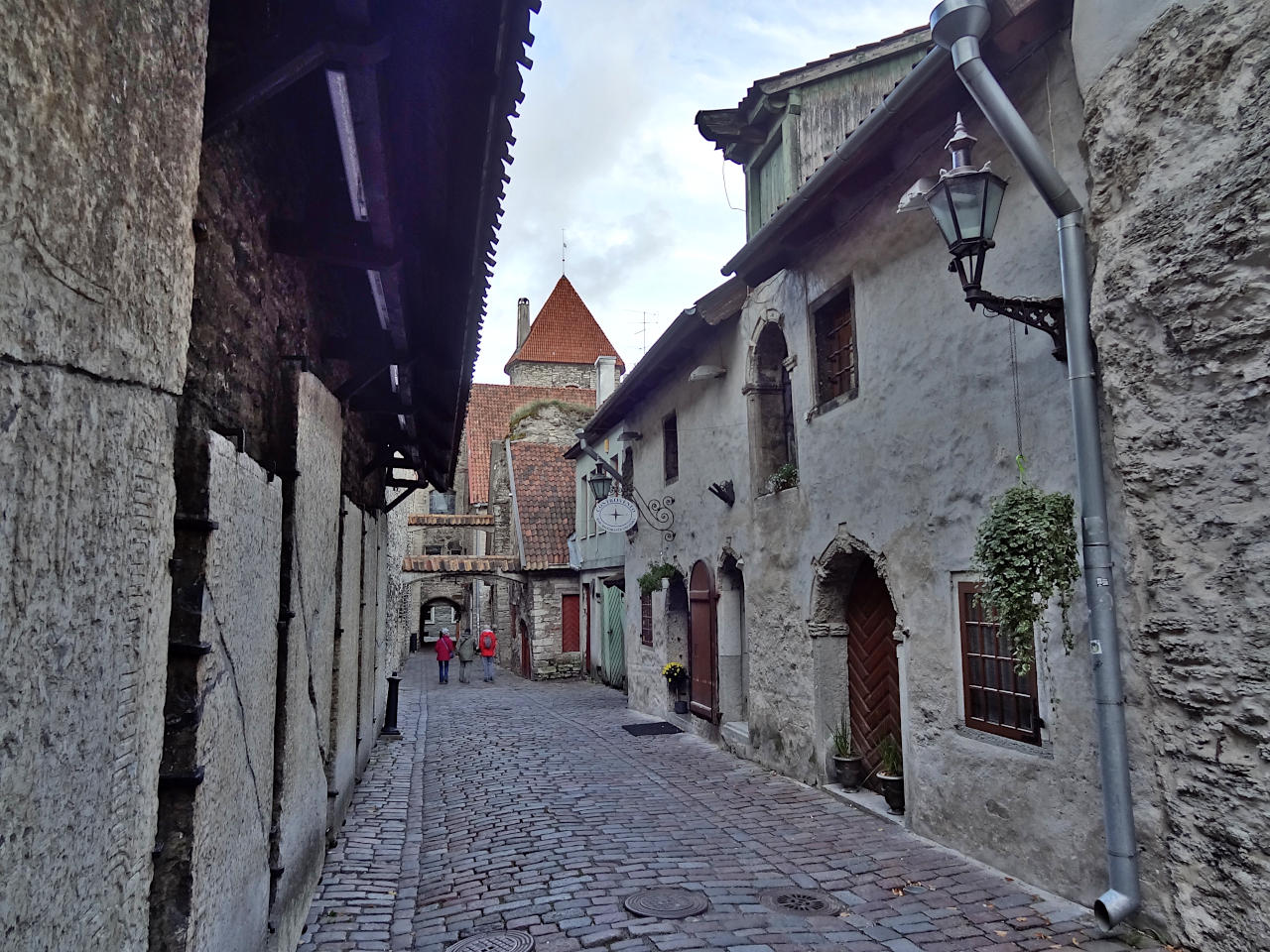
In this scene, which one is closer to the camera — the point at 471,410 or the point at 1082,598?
the point at 1082,598

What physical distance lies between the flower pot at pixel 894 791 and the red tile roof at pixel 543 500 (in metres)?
15.9

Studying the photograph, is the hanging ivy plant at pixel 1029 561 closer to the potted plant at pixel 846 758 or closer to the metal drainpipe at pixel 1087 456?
the metal drainpipe at pixel 1087 456

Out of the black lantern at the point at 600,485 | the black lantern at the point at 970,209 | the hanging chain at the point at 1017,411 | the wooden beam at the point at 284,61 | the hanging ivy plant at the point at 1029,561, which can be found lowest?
the hanging ivy plant at the point at 1029,561

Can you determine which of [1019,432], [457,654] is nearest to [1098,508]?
[1019,432]

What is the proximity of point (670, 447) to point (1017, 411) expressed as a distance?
8.34 m

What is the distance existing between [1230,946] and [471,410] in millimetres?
33376

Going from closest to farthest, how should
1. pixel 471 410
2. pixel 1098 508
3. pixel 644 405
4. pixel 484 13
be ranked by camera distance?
1. pixel 484 13
2. pixel 1098 508
3. pixel 644 405
4. pixel 471 410

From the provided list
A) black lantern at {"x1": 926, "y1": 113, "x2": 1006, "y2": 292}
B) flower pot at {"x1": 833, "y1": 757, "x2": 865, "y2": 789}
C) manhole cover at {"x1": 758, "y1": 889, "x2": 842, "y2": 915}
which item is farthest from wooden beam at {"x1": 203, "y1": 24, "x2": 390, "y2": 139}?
flower pot at {"x1": 833, "y1": 757, "x2": 865, "y2": 789}

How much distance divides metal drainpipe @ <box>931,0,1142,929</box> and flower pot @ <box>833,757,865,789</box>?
3.32 m

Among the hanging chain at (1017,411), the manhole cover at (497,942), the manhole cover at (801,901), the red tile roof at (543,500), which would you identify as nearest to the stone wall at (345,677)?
the manhole cover at (497,942)

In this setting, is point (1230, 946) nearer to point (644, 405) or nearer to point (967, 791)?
point (967, 791)

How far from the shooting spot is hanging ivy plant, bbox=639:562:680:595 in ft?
43.4

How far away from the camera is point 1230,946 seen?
4.02 m

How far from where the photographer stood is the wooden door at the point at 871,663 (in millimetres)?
8000
